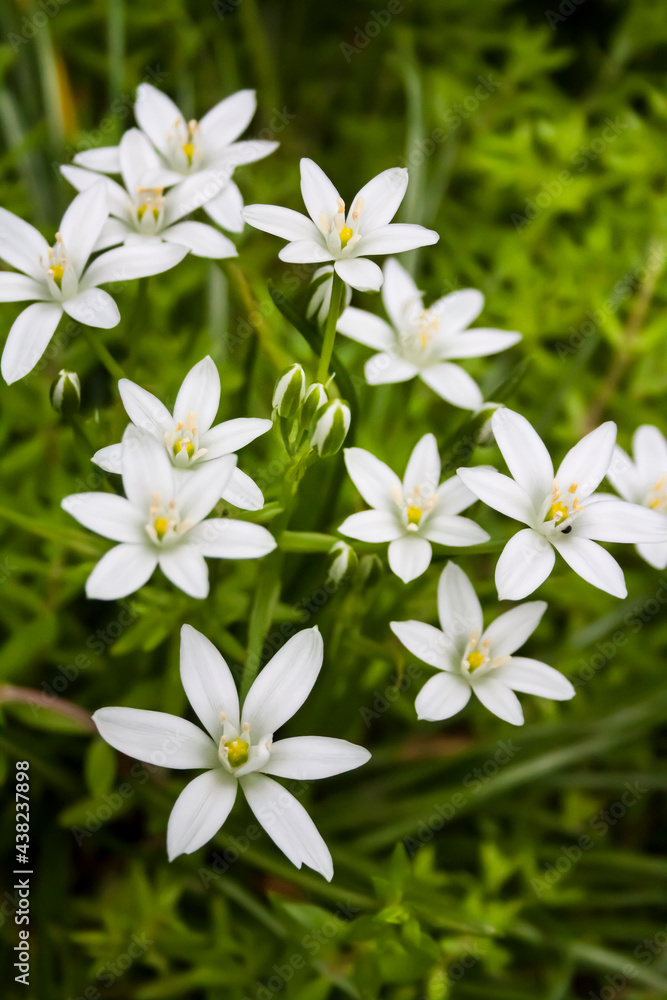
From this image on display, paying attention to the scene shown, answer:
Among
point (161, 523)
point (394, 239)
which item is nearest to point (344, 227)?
point (394, 239)

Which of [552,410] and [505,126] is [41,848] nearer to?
[552,410]

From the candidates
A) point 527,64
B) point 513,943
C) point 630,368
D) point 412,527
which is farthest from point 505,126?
point 513,943

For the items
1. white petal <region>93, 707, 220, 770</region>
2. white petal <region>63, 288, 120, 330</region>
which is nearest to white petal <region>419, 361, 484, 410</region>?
white petal <region>63, 288, 120, 330</region>

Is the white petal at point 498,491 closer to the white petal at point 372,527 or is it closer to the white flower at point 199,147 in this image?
the white petal at point 372,527

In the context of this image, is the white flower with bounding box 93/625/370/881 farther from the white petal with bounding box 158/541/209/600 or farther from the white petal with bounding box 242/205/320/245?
the white petal with bounding box 242/205/320/245

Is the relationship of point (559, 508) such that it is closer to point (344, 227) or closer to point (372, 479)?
point (372, 479)

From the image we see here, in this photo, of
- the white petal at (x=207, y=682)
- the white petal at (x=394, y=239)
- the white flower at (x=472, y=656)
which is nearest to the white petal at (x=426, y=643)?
the white flower at (x=472, y=656)
